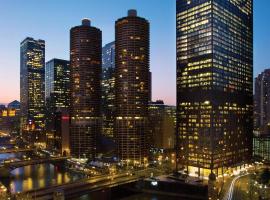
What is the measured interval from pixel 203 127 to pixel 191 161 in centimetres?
1677

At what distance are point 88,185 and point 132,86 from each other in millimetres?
85401

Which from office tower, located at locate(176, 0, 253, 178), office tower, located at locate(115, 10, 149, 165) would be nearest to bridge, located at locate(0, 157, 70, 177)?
office tower, located at locate(115, 10, 149, 165)

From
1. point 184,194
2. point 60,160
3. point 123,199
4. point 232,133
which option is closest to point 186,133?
point 232,133

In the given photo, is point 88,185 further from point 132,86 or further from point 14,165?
point 132,86

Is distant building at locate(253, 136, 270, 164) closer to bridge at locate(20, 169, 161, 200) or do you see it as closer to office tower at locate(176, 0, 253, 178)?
office tower at locate(176, 0, 253, 178)

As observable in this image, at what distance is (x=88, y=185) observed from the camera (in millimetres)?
Answer: 120562

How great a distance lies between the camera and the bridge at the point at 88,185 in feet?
348

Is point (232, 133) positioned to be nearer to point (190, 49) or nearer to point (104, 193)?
point (190, 49)

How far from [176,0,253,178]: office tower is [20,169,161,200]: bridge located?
2475 centimetres

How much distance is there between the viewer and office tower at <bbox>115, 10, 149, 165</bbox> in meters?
189

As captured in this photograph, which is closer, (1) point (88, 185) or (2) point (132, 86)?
(1) point (88, 185)

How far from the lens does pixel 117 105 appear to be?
198 metres

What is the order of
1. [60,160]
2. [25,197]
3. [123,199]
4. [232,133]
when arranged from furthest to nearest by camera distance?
[60,160]
[232,133]
[123,199]
[25,197]

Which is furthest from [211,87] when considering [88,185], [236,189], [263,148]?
[263,148]
